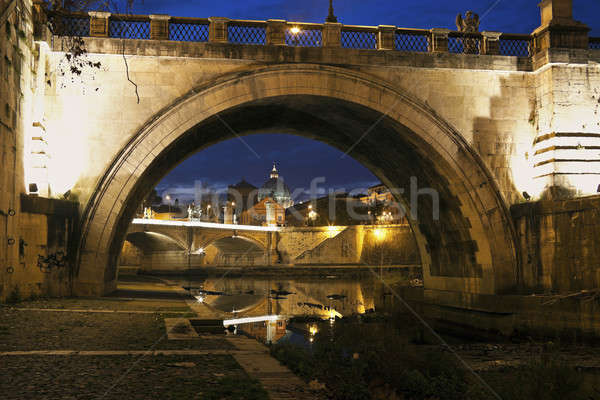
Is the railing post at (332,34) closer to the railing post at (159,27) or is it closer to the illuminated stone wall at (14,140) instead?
the railing post at (159,27)

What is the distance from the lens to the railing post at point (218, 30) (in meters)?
15.8

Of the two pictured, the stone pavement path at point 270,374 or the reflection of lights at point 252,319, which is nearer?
the stone pavement path at point 270,374

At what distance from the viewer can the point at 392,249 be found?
6481cm

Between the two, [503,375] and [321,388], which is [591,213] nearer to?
[503,375]

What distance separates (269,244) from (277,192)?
185 ft

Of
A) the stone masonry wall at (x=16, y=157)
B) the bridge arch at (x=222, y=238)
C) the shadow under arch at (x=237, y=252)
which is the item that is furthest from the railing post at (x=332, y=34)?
the shadow under arch at (x=237, y=252)

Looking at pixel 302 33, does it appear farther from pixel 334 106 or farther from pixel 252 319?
pixel 252 319

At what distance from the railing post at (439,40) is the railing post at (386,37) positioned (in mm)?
1300

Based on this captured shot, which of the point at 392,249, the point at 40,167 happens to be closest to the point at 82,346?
the point at 40,167

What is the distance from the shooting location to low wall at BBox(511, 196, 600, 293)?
13.2m

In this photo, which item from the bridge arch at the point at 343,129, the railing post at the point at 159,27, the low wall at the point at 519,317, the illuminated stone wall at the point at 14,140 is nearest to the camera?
the illuminated stone wall at the point at 14,140

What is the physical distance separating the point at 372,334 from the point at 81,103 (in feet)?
35.3

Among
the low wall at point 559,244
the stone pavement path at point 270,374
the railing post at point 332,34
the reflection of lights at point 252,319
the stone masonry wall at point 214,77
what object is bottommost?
the reflection of lights at point 252,319

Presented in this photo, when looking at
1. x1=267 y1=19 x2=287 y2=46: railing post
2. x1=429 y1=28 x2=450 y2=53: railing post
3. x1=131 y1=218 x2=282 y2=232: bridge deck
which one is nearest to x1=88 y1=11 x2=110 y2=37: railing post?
x1=267 y1=19 x2=287 y2=46: railing post
